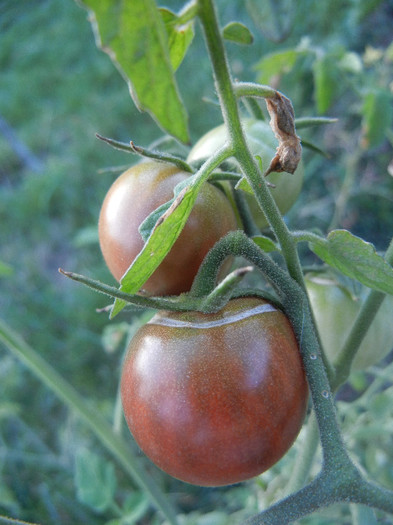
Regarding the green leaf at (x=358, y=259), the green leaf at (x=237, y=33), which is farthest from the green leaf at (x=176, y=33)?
the green leaf at (x=358, y=259)

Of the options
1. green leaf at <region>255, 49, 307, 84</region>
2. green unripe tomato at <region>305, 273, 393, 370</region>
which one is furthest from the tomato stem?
green leaf at <region>255, 49, 307, 84</region>

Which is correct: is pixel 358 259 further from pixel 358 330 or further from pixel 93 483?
pixel 93 483

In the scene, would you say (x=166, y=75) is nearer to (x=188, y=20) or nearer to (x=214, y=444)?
(x=188, y=20)

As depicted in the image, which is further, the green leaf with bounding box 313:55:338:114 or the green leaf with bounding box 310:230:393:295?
the green leaf with bounding box 313:55:338:114

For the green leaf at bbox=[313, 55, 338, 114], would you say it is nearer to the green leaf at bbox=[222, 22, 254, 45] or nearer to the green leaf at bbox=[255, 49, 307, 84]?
the green leaf at bbox=[255, 49, 307, 84]

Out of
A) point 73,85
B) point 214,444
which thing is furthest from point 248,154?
point 73,85
